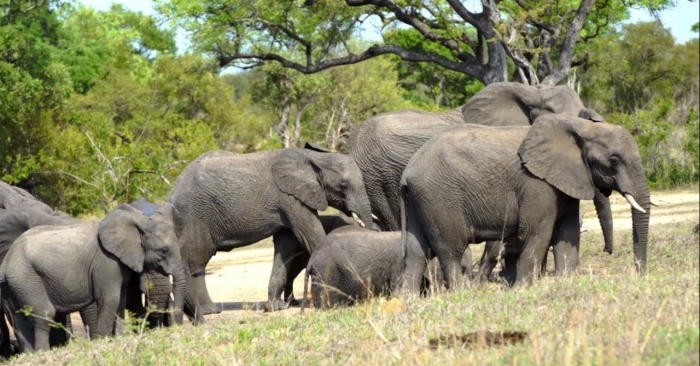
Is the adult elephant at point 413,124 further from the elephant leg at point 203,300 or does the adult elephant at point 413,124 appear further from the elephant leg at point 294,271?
the elephant leg at point 203,300

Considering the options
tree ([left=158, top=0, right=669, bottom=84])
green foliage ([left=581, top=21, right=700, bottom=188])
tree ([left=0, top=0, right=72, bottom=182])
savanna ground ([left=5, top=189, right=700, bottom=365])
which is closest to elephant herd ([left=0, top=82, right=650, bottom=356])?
savanna ground ([left=5, top=189, right=700, bottom=365])

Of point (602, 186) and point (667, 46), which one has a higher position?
point (667, 46)

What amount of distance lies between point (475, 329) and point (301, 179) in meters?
7.72

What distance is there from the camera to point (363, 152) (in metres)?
16.1

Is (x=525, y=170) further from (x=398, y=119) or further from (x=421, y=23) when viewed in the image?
(x=421, y=23)

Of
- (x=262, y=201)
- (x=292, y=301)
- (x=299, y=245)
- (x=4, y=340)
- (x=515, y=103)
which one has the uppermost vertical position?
(x=515, y=103)

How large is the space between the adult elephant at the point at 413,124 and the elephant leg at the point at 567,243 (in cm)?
242

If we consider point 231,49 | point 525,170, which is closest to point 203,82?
point 231,49

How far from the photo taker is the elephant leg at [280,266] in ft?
50.7

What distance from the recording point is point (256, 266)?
21.3 meters

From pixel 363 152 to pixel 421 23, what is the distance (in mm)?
11133

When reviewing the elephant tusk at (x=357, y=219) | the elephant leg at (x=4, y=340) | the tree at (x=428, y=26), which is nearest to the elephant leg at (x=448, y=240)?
the elephant tusk at (x=357, y=219)

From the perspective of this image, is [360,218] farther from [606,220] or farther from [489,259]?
[606,220]

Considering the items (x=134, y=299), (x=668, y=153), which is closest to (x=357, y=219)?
(x=134, y=299)
